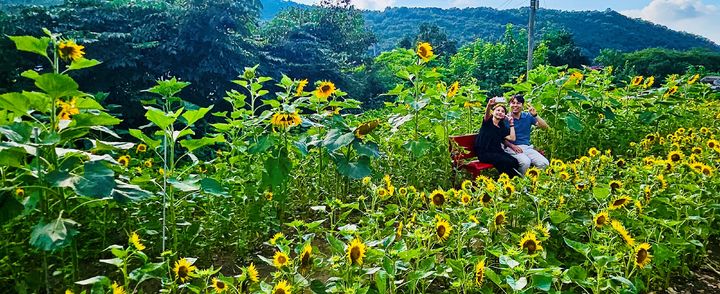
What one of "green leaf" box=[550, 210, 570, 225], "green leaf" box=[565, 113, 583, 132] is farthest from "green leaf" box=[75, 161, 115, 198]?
"green leaf" box=[565, 113, 583, 132]

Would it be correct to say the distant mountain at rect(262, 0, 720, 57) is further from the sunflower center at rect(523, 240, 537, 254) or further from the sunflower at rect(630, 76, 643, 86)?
the sunflower center at rect(523, 240, 537, 254)

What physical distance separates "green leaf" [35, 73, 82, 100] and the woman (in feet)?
10.2

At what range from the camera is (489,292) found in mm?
1824

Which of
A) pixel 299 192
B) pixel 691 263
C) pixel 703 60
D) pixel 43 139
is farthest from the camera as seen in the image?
pixel 703 60

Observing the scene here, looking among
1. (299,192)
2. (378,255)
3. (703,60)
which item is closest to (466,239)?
(378,255)

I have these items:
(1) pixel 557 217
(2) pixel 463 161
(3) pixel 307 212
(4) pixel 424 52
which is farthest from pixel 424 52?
(1) pixel 557 217

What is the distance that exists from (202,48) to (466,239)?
9874mm

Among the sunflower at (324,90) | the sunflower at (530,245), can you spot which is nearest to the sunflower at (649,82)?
the sunflower at (324,90)

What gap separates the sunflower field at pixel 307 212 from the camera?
64.9 inches

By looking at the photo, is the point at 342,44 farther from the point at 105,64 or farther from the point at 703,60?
the point at 703,60

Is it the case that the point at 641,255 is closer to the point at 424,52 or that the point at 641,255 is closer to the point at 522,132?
the point at 424,52

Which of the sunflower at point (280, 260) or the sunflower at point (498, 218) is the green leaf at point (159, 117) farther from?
the sunflower at point (498, 218)

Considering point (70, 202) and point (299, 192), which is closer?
point (70, 202)

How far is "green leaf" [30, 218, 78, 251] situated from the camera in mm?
1514
